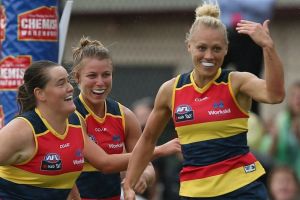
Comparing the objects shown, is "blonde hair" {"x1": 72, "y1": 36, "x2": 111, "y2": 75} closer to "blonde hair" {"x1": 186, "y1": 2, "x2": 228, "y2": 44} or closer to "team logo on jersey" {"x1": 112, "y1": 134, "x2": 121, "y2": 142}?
"team logo on jersey" {"x1": 112, "y1": 134, "x2": 121, "y2": 142}

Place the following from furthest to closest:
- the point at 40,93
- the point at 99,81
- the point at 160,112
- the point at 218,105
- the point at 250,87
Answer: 1. the point at 99,81
2. the point at 160,112
3. the point at 40,93
4. the point at 218,105
5. the point at 250,87

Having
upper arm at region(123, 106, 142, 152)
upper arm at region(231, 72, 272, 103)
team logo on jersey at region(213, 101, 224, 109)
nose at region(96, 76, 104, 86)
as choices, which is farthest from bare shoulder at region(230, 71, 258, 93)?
upper arm at region(123, 106, 142, 152)

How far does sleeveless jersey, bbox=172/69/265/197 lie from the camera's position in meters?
7.62

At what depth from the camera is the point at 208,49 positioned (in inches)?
300

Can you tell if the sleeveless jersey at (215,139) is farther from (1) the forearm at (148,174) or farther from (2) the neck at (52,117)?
(1) the forearm at (148,174)

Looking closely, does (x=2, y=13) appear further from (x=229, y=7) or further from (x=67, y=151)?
(x=229, y=7)

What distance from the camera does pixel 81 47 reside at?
8531 mm

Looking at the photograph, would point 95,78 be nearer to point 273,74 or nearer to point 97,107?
point 97,107

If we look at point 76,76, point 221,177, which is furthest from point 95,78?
point 221,177

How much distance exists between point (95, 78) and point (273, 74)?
1.60 meters

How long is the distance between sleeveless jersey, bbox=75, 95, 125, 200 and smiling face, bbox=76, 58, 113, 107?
0.14 meters

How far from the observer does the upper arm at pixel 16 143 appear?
296 inches

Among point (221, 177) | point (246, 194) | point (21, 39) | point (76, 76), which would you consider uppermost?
point (21, 39)

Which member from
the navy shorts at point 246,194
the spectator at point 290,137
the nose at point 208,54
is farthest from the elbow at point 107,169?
the spectator at point 290,137
